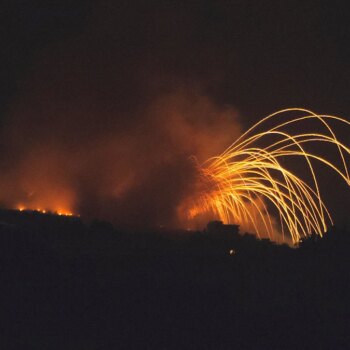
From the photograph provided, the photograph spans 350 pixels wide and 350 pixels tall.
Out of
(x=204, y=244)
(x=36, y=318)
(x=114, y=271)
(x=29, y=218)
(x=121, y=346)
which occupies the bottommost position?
(x=121, y=346)

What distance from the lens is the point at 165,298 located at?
12.1m

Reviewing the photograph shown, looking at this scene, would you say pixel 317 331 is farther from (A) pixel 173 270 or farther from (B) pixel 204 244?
(B) pixel 204 244

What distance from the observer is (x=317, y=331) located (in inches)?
444

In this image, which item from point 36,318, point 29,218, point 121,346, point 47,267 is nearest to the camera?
point 121,346

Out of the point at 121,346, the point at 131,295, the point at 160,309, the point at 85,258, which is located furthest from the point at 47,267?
the point at 121,346

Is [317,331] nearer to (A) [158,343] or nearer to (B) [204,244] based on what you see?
(A) [158,343]

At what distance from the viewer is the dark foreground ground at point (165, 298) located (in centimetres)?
1048

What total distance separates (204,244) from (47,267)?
7706 mm

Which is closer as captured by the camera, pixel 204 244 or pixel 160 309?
pixel 160 309

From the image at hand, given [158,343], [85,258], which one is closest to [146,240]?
[85,258]

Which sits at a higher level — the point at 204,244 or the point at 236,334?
the point at 204,244

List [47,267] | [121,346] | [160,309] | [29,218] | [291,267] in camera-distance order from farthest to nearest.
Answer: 1. [29,218]
2. [291,267]
3. [47,267]
4. [160,309]
5. [121,346]

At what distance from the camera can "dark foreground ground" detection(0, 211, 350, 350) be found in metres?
10.5

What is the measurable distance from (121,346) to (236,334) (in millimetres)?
2317
